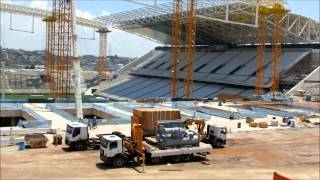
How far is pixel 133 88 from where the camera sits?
104 metres

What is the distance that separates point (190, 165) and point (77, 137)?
24.4 ft

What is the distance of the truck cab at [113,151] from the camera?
24.6 metres

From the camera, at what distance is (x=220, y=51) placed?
107188 mm

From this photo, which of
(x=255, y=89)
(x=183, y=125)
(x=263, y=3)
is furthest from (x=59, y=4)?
(x=183, y=125)

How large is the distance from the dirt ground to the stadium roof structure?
43330 millimetres

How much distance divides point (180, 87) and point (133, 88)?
13852mm

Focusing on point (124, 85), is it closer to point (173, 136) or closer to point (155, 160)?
point (173, 136)

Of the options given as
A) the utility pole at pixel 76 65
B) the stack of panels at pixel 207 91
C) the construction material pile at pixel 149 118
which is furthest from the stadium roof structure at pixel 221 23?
the construction material pile at pixel 149 118

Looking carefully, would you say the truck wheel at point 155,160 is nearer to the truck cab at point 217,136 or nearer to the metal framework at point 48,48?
the truck cab at point 217,136

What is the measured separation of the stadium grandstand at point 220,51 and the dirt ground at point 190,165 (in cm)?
4459

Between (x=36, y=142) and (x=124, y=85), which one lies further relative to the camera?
(x=124, y=85)

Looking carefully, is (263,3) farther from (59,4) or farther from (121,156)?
(121,156)

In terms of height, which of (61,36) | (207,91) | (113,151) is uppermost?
(61,36)

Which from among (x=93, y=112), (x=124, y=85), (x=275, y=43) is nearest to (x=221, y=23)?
(x=275, y=43)
